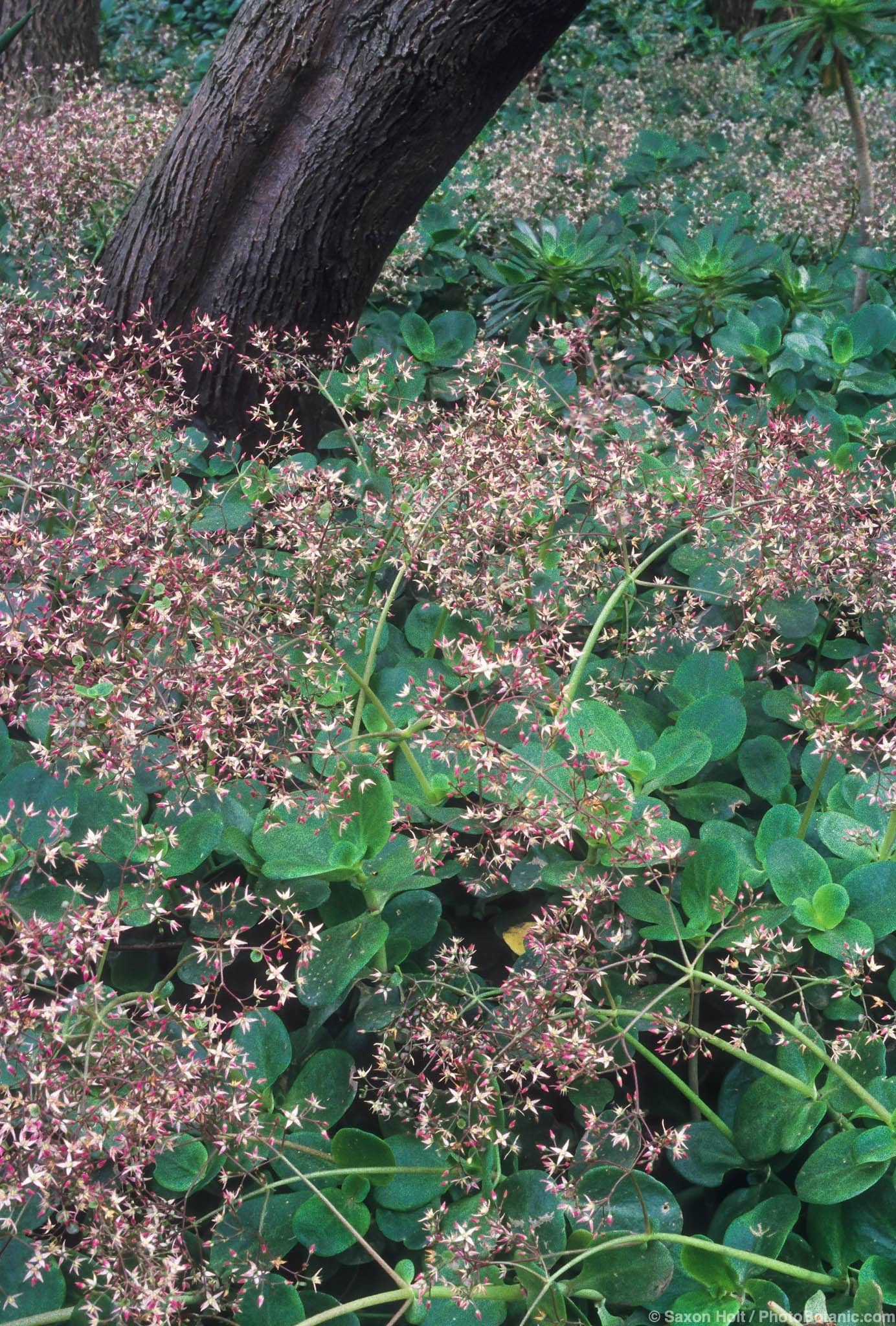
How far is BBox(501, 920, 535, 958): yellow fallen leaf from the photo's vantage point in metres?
1.50

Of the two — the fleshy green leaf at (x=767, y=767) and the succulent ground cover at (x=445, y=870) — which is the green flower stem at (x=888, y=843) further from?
the fleshy green leaf at (x=767, y=767)

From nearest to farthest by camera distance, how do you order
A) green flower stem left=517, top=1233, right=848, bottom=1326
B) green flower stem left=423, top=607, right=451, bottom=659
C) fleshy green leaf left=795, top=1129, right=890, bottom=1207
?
green flower stem left=517, top=1233, right=848, bottom=1326
fleshy green leaf left=795, top=1129, right=890, bottom=1207
green flower stem left=423, top=607, right=451, bottom=659

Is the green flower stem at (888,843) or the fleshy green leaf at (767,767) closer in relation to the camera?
the green flower stem at (888,843)

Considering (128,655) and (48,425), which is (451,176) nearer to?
(48,425)

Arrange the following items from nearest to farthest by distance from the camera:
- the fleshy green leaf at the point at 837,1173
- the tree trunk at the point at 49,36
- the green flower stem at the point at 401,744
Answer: the fleshy green leaf at the point at 837,1173 → the green flower stem at the point at 401,744 → the tree trunk at the point at 49,36

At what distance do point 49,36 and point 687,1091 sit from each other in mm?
5827

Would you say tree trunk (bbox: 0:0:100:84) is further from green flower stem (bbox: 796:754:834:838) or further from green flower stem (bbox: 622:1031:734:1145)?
green flower stem (bbox: 622:1031:734:1145)

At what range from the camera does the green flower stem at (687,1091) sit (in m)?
1.26

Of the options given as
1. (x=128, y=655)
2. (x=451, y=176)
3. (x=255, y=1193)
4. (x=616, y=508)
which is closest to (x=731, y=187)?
(x=451, y=176)

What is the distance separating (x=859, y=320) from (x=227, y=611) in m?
1.82

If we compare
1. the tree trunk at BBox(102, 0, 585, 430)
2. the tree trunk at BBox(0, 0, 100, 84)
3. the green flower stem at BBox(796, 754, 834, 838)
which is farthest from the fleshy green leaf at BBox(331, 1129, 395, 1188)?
the tree trunk at BBox(0, 0, 100, 84)

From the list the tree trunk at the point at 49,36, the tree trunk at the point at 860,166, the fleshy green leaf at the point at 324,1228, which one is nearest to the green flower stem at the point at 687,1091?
the fleshy green leaf at the point at 324,1228

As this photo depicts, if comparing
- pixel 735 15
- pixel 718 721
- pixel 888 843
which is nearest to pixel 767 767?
pixel 718 721

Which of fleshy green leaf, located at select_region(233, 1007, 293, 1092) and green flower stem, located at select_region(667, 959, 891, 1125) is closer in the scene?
green flower stem, located at select_region(667, 959, 891, 1125)
